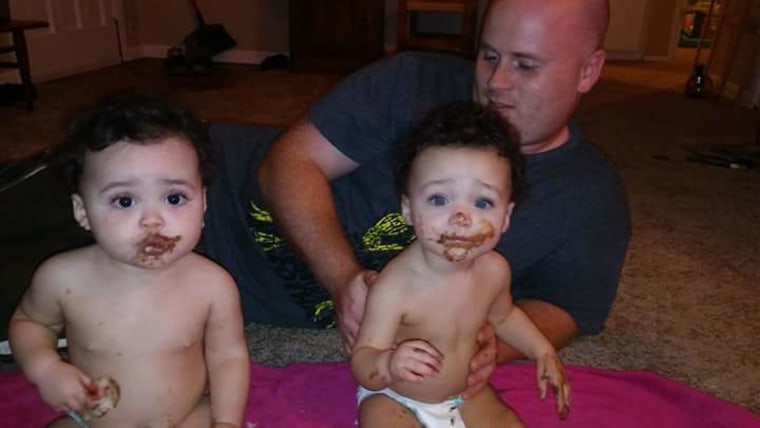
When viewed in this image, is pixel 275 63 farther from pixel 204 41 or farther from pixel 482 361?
pixel 482 361

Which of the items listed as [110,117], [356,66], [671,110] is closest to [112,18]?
[356,66]

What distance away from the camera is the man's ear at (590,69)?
1.11 metres

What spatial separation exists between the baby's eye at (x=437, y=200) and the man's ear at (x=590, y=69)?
43 cm

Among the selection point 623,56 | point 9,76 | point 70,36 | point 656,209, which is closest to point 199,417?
point 656,209

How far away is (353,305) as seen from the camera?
0.93 meters

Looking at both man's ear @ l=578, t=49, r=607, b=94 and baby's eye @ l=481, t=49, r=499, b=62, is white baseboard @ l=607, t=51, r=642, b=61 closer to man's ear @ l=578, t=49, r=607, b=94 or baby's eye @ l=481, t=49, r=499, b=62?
man's ear @ l=578, t=49, r=607, b=94

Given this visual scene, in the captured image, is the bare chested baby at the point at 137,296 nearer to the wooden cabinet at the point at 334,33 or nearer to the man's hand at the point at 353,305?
the man's hand at the point at 353,305

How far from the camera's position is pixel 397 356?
2.48 feet

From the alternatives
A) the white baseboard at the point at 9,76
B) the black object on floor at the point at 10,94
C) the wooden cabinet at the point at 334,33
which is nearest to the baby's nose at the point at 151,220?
the black object on floor at the point at 10,94

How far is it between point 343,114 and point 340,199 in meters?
0.15

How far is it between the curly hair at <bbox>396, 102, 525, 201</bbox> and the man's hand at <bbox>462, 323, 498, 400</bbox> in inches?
7.3

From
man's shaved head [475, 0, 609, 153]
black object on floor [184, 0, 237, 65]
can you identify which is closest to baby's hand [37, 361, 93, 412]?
man's shaved head [475, 0, 609, 153]

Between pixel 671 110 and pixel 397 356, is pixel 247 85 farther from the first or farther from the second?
pixel 397 356

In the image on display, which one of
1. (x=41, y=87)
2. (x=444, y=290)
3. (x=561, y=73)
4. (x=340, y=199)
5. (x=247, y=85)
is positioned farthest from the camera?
(x=247, y=85)
